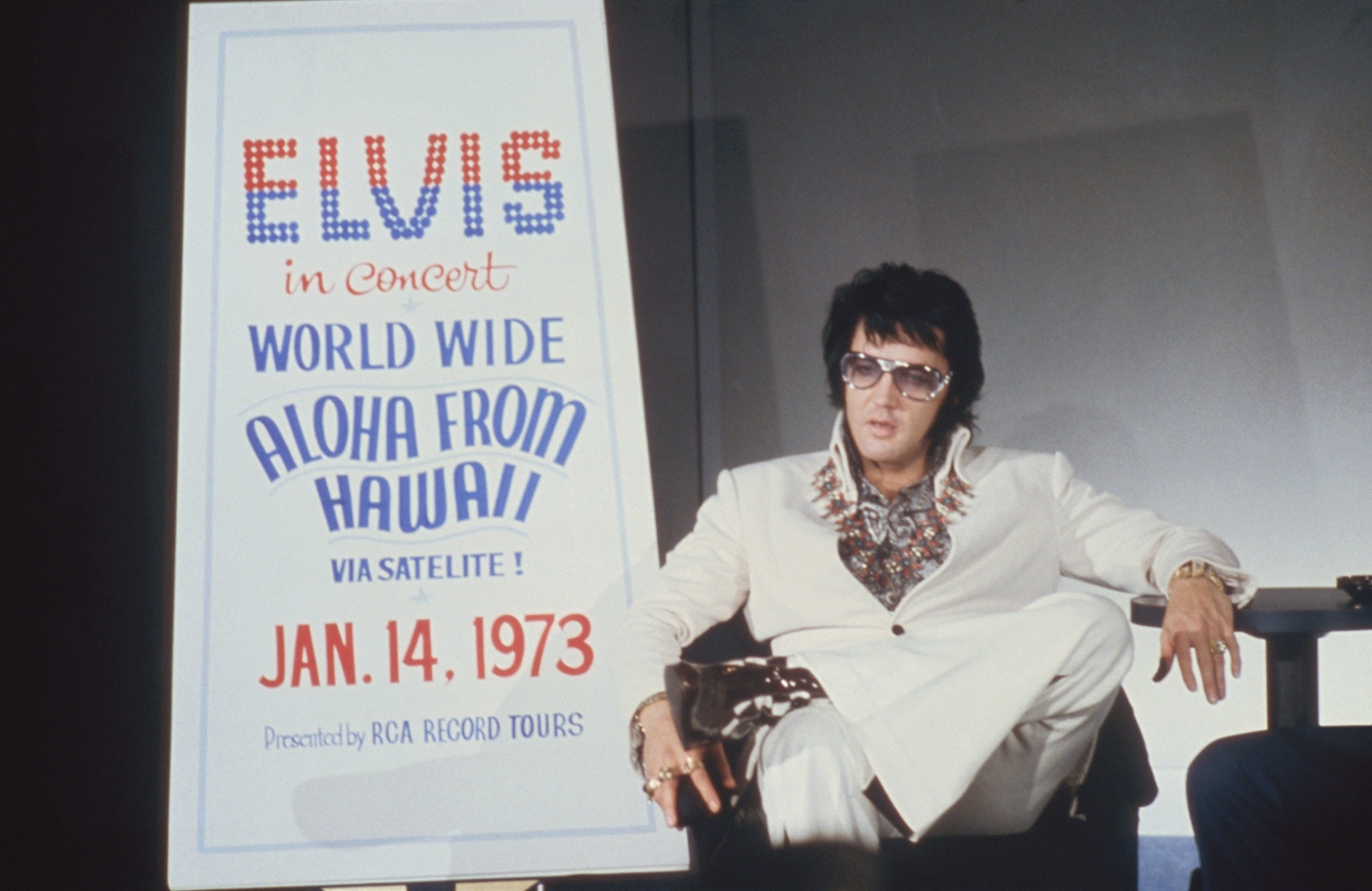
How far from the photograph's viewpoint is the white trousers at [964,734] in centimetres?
159

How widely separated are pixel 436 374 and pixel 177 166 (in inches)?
35.8

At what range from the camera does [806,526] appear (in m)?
1.99

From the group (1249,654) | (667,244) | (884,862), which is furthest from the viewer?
(667,244)

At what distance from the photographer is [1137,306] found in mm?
2123

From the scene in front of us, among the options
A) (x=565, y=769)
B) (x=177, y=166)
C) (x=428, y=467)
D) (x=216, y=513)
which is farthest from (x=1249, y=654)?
(x=177, y=166)

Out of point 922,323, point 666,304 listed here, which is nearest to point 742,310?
point 666,304

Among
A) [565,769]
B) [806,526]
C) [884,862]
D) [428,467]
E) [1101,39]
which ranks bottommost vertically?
[884,862]

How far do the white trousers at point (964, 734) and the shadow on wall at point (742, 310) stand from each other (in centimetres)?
74

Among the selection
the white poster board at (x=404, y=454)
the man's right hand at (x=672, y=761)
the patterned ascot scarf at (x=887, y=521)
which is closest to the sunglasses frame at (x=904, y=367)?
the patterned ascot scarf at (x=887, y=521)

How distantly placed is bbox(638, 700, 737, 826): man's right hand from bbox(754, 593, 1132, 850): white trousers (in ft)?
0.22

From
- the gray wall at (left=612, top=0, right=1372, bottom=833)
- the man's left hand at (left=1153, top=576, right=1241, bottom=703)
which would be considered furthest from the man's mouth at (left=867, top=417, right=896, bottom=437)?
the man's left hand at (left=1153, top=576, right=1241, bottom=703)

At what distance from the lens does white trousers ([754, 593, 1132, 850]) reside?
159cm

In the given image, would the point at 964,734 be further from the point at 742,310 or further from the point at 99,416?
the point at 99,416

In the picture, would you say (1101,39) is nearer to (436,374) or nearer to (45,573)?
(436,374)
